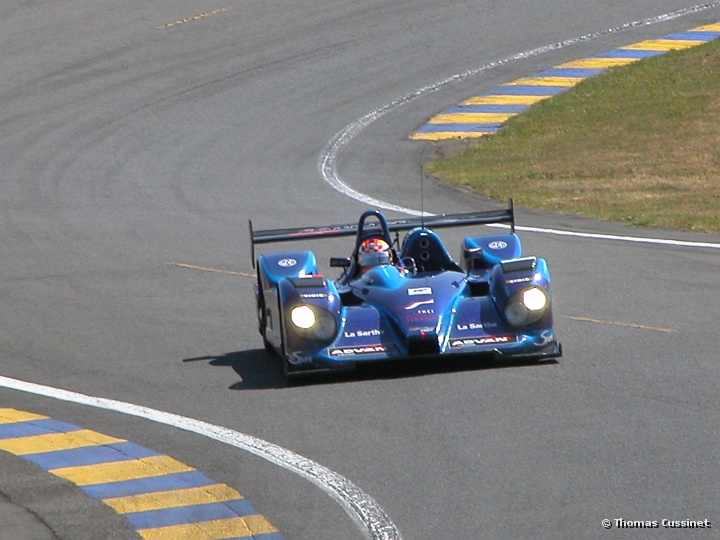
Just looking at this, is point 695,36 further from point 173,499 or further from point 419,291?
point 173,499

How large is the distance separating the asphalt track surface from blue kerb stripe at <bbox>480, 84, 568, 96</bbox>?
1.99 ft

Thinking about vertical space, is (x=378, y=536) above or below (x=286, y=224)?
above

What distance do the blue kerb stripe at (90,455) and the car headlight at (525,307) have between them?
293 centimetres

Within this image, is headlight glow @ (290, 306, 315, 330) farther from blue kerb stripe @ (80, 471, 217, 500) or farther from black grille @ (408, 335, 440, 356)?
blue kerb stripe @ (80, 471, 217, 500)

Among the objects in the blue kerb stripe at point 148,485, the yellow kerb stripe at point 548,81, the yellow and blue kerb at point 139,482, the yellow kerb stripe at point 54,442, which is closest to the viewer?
the yellow and blue kerb at point 139,482

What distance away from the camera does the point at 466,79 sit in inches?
1127

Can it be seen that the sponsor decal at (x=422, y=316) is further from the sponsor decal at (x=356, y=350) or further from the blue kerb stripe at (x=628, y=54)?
the blue kerb stripe at (x=628, y=54)

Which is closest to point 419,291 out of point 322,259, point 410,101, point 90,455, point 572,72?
point 90,455

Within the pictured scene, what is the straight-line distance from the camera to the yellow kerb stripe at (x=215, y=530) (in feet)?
23.8

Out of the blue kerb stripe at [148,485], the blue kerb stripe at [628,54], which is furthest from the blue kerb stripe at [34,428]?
the blue kerb stripe at [628,54]

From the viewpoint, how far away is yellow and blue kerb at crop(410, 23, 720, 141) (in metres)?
25.3

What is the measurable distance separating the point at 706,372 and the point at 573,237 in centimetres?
671

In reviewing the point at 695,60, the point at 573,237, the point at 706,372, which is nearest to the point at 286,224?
the point at 573,237

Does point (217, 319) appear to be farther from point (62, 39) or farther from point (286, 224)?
point (62, 39)
